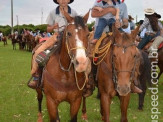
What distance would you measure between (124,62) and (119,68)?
152 mm

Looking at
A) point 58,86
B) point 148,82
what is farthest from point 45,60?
point 148,82

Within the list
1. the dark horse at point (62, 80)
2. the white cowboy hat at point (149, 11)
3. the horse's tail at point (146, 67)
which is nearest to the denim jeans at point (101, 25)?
the dark horse at point (62, 80)

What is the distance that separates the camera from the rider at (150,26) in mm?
8797

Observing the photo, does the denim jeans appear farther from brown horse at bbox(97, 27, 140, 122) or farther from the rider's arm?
brown horse at bbox(97, 27, 140, 122)

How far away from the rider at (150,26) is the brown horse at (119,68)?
164 inches

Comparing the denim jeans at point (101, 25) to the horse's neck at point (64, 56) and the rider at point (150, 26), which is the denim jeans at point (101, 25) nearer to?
the horse's neck at point (64, 56)

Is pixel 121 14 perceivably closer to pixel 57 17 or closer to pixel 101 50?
pixel 101 50

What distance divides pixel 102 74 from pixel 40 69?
1353 millimetres

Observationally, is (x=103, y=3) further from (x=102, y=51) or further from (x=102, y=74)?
(x=102, y=74)

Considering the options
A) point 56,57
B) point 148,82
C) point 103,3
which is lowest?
point 148,82

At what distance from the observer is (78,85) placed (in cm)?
482

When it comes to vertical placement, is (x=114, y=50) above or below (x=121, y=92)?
above

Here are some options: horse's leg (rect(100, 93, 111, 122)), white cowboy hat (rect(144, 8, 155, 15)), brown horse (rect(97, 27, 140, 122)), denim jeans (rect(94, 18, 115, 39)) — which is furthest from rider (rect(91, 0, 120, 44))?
white cowboy hat (rect(144, 8, 155, 15))

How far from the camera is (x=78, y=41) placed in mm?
3982
